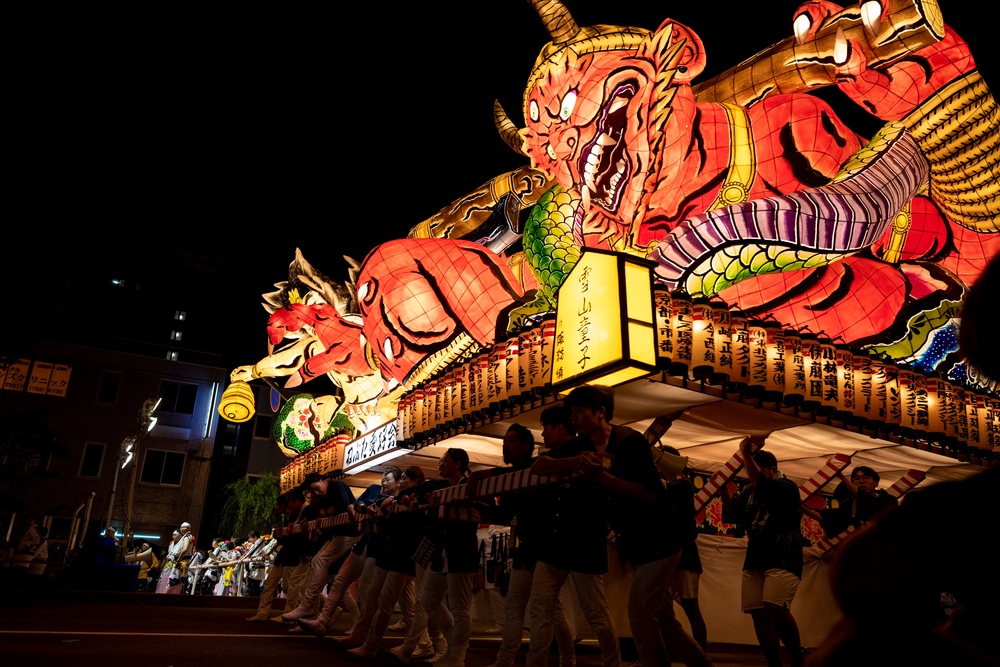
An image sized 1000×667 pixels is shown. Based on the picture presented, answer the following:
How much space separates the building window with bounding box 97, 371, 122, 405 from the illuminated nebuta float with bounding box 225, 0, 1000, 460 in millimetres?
28307

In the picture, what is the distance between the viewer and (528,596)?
491cm

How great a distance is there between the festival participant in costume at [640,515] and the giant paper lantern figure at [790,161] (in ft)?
17.3

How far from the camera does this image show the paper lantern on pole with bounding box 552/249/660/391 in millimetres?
7434

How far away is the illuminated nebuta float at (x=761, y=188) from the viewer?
32.2ft

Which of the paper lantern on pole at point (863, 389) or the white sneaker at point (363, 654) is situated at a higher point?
the paper lantern on pole at point (863, 389)

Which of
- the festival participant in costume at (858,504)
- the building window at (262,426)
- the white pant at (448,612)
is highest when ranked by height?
the building window at (262,426)

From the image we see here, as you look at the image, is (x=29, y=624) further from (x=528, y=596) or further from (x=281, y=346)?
(x=281, y=346)

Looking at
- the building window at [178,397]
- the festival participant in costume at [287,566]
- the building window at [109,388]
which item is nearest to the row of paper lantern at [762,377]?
the festival participant in costume at [287,566]

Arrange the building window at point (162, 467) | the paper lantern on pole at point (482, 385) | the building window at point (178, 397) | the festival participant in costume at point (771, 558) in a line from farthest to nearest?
the building window at point (178, 397)
the building window at point (162, 467)
the paper lantern on pole at point (482, 385)
the festival participant in costume at point (771, 558)

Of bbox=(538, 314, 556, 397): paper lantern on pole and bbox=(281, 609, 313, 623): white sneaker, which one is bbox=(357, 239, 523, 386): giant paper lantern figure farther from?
bbox=(281, 609, 313, 623): white sneaker

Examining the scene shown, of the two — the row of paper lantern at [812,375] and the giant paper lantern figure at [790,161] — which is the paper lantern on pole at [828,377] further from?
the giant paper lantern figure at [790,161]

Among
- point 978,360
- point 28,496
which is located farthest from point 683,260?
point 28,496

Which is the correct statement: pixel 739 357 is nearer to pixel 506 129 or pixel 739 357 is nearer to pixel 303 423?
pixel 506 129

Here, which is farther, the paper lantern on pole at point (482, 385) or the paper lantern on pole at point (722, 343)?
the paper lantern on pole at point (482, 385)
